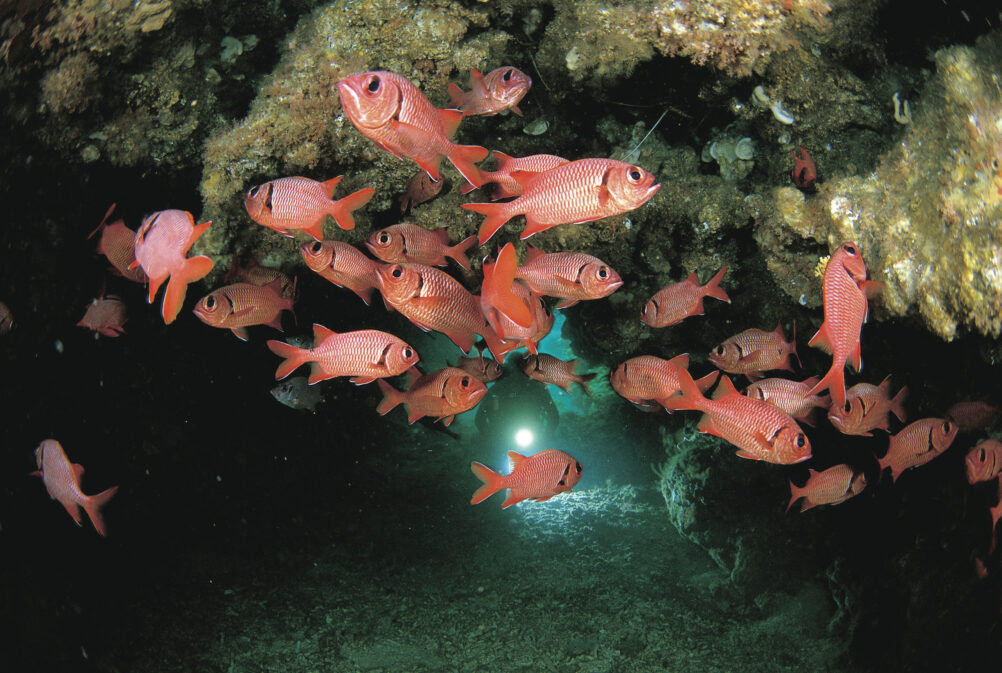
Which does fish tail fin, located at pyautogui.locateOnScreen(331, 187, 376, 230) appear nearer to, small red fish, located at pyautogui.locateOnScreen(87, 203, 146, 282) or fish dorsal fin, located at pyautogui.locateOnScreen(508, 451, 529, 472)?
small red fish, located at pyautogui.locateOnScreen(87, 203, 146, 282)

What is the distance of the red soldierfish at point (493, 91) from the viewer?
3.28 meters

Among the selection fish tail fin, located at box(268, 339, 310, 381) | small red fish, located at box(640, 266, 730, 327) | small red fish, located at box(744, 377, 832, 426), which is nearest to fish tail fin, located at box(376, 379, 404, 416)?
fish tail fin, located at box(268, 339, 310, 381)

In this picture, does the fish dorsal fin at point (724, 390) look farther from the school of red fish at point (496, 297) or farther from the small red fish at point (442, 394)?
the small red fish at point (442, 394)

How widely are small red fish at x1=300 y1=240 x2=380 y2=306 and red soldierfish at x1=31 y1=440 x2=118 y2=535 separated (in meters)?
2.05

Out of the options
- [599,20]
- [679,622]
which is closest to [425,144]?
[599,20]

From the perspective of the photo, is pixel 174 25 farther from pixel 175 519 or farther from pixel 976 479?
pixel 976 479

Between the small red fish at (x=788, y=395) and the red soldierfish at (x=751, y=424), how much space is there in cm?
59

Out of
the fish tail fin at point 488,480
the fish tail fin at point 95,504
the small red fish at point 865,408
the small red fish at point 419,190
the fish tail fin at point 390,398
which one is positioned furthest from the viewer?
the small red fish at point 419,190

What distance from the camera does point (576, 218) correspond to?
8.52 ft

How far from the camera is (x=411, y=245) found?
3.61 meters

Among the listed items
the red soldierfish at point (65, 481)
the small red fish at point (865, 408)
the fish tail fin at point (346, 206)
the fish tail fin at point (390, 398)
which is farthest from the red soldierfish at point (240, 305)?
the small red fish at point (865, 408)

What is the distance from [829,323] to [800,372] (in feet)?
8.68

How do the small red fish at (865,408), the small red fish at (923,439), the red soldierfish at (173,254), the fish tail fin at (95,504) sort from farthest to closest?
the small red fish at (865,408) < the small red fish at (923,439) < the fish tail fin at (95,504) < the red soldierfish at (173,254)

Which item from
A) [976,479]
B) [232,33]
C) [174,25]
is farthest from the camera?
[232,33]
